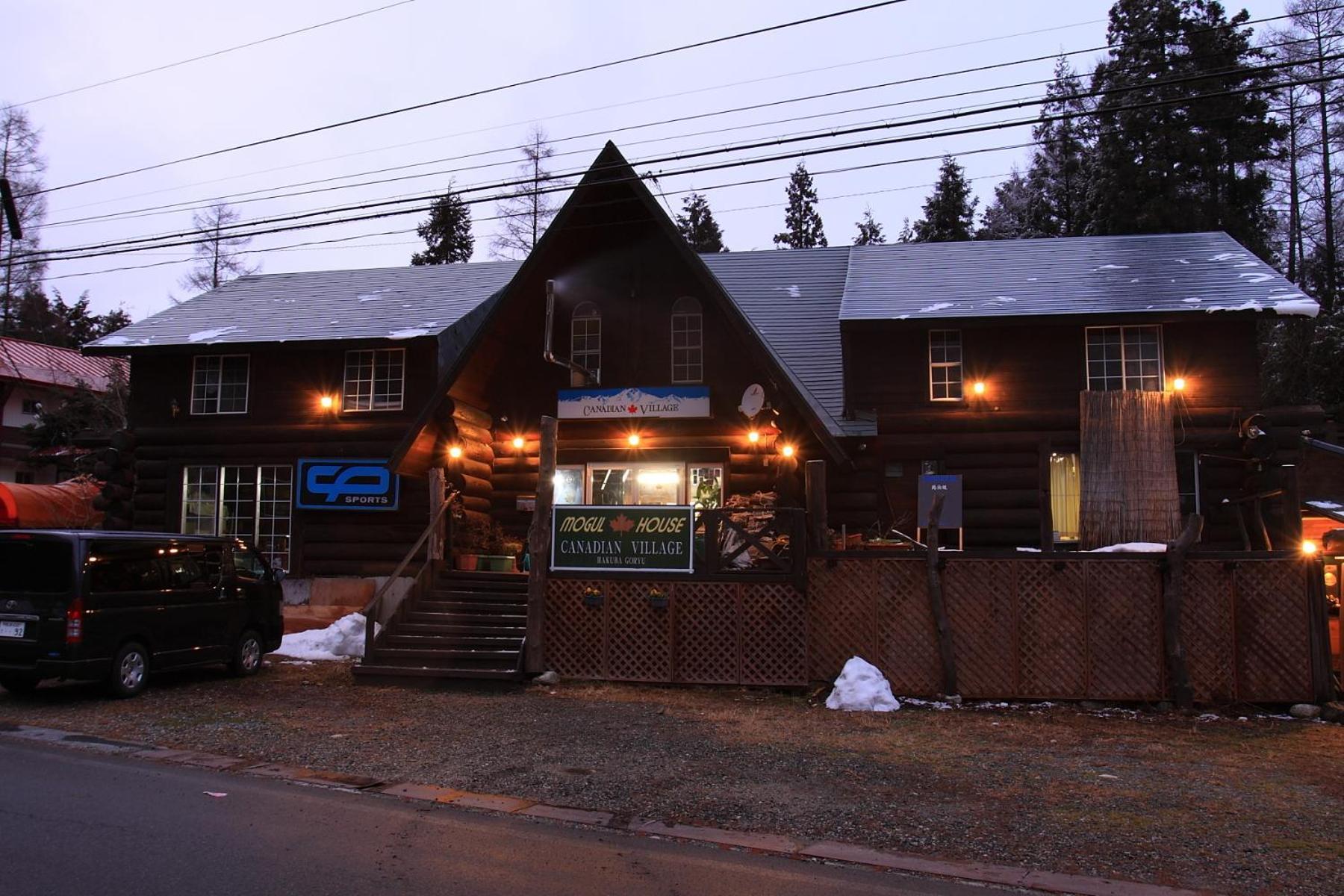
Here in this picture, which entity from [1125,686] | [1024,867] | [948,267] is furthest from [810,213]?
[1024,867]

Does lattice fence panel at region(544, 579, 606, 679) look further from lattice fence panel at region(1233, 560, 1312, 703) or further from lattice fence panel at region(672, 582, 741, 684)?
lattice fence panel at region(1233, 560, 1312, 703)

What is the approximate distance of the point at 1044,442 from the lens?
57.1 feet

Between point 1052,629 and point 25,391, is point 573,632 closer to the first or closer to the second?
point 1052,629

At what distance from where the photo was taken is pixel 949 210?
150ft

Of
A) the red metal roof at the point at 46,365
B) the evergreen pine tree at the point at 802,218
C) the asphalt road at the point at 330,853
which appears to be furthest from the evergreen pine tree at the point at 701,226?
the asphalt road at the point at 330,853

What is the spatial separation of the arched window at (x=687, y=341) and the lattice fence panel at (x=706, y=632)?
5.40 m

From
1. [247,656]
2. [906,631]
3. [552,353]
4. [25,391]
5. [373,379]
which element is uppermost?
[25,391]

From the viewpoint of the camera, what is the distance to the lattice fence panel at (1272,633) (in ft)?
39.5

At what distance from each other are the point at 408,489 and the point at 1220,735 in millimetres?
14691

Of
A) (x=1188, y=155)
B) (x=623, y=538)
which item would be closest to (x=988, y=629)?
(x=623, y=538)

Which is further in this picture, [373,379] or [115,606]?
[373,379]

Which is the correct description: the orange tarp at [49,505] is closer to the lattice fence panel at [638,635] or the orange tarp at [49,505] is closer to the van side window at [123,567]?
the van side window at [123,567]

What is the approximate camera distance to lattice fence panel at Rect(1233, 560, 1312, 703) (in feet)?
39.5

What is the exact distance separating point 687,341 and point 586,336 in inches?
77.1
